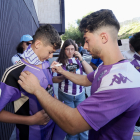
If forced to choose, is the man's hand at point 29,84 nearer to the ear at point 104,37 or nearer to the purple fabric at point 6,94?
the purple fabric at point 6,94

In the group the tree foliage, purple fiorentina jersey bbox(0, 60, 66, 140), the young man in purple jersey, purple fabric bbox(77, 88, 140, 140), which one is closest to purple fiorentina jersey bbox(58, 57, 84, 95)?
purple fiorentina jersey bbox(0, 60, 66, 140)

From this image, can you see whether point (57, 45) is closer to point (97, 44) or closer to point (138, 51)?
point (97, 44)

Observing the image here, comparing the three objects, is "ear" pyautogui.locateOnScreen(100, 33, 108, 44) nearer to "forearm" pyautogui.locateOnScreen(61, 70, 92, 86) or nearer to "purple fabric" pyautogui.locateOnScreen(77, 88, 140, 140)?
"purple fabric" pyautogui.locateOnScreen(77, 88, 140, 140)

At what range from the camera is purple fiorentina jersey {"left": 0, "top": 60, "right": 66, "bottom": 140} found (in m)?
1.17

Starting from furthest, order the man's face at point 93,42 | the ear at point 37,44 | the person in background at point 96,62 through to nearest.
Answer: the person in background at point 96,62, the ear at point 37,44, the man's face at point 93,42

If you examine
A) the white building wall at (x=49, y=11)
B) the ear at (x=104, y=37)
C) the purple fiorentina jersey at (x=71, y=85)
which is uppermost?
the white building wall at (x=49, y=11)

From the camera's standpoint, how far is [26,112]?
142cm

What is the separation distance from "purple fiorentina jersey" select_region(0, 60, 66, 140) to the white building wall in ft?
48.7

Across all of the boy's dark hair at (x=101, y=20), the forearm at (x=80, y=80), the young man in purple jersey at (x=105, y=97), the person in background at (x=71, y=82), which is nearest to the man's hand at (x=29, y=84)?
the young man in purple jersey at (x=105, y=97)

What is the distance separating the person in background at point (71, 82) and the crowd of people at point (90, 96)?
0.74 meters

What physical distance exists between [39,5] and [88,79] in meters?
15.0

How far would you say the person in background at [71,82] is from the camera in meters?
Result: 2.64

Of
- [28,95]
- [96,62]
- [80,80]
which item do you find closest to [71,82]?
[80,80]

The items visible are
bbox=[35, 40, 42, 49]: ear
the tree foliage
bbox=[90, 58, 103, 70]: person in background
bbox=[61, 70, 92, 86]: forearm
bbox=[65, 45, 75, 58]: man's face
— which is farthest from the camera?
the tree foliage
